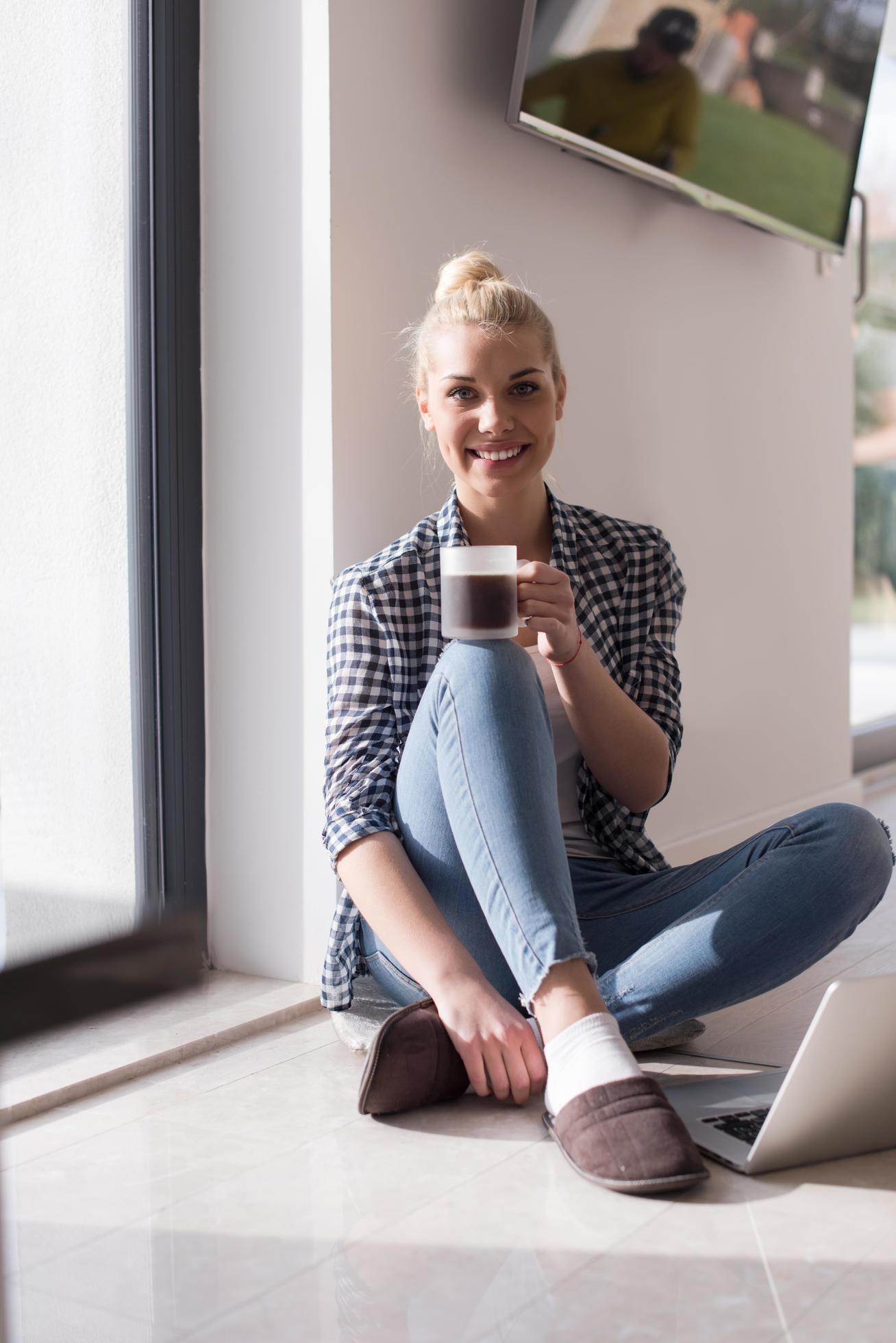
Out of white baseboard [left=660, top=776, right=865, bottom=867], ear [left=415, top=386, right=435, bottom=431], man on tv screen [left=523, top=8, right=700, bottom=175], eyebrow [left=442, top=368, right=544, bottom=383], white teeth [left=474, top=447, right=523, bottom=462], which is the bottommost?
white baseboard [left=660, top=776, right=865, bottom=867]

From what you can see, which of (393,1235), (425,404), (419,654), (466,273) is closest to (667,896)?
(419,654)

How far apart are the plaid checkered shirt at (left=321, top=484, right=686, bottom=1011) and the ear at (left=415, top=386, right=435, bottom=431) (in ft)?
0.32

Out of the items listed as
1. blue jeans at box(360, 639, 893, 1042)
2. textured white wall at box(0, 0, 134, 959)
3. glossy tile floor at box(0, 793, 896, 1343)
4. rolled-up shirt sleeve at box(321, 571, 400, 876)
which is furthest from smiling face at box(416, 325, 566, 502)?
glossy tile floor at box(0, 793, 896, 1343)

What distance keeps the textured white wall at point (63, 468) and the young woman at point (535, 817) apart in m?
0.36

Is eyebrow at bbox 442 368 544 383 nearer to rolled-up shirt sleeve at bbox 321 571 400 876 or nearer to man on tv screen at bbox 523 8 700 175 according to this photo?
rolled-up shirt sleeve at bbox 321 571 400 876

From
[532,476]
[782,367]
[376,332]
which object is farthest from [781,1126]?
[782,367]

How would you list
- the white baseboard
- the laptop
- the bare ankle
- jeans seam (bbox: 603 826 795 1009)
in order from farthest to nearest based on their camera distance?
the white baseboard < jeans seam (bbox: 603 826 795 1009) < the bare ankle < the laptop

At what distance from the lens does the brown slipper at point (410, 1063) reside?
129cm

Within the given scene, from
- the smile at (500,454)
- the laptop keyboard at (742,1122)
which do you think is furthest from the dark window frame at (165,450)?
the laptop keyboard at (742,1122)

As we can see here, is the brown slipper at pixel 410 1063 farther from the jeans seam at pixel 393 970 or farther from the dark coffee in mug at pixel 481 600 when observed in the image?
the dark coffee in mug at pixel 481 600

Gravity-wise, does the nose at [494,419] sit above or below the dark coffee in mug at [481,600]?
above

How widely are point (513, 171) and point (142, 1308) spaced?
1590 millimetres

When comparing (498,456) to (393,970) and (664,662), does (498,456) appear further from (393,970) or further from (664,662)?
(393,970)

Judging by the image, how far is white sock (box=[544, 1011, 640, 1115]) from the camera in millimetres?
1172
